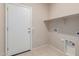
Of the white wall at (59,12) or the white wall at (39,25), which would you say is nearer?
the white wall at (59,12)

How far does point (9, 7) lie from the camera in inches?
100

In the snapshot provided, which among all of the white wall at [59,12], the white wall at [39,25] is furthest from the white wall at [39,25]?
the white wall at [59,12]

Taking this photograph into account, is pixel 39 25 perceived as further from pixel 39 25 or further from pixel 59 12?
pixel 59 12

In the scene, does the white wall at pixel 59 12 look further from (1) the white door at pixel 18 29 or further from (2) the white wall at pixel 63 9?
(1) the white door at pixel 18 29

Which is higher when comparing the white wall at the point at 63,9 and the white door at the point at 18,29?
the white wall at the point at 63,9

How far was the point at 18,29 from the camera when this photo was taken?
110 inches

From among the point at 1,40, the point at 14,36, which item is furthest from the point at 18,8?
the point at 1,40

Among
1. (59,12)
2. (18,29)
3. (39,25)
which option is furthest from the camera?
(39,25)

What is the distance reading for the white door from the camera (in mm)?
2580

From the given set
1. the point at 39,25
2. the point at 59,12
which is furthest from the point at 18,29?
the point at 59,12

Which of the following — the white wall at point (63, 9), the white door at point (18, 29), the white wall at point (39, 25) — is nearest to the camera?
the white wall at point (63, 9)

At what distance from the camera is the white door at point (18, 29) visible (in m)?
2.58

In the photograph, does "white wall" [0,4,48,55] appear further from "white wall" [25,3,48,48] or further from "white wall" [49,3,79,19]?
"white wall" [49,3,79,19]

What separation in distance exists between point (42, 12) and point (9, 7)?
4.62 ft
